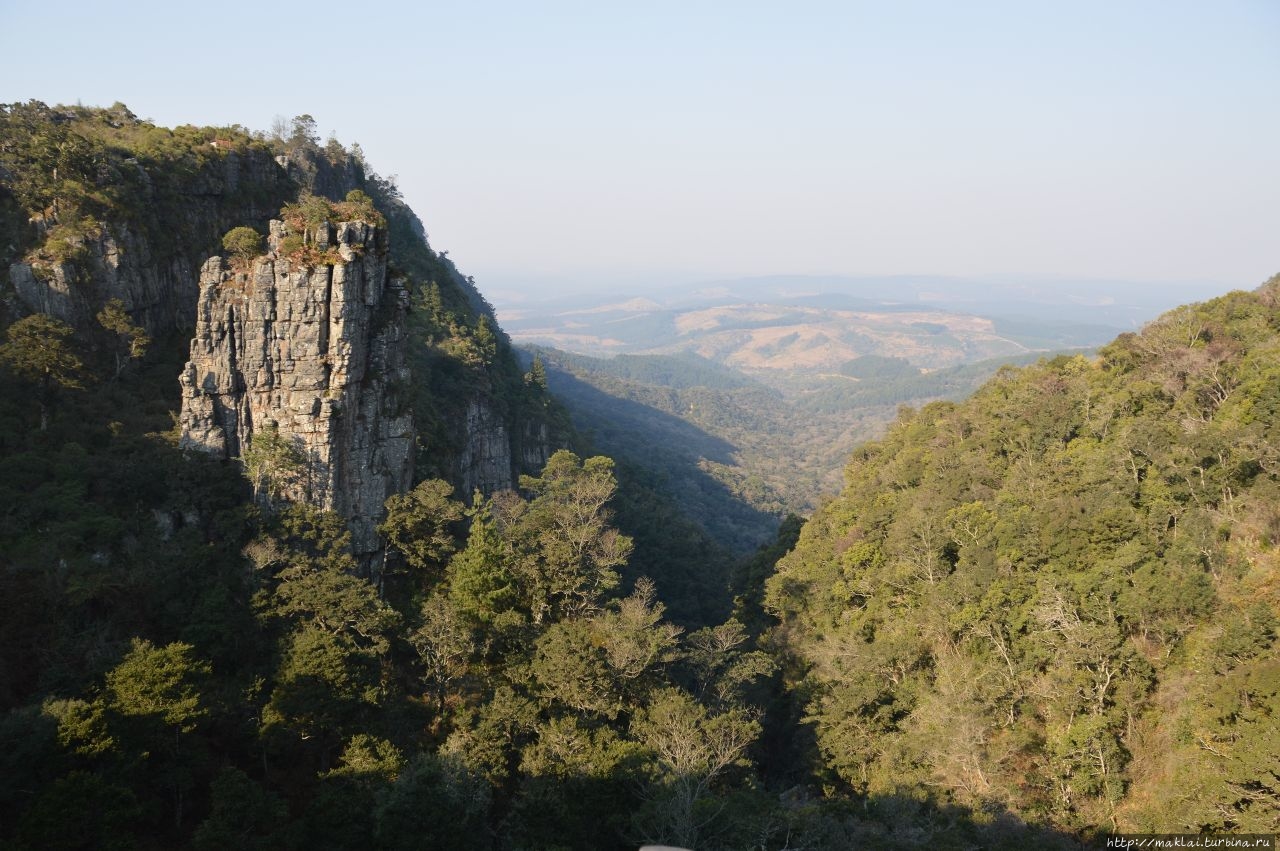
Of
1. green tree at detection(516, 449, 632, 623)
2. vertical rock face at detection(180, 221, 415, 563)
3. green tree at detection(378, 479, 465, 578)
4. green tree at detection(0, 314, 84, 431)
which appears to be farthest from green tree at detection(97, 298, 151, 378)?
green tree at detection(516, 449, 632, 623)

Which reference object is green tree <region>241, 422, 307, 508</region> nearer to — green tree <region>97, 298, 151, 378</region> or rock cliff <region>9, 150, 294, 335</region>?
green tree <region>97, 298, 151, 378</region>

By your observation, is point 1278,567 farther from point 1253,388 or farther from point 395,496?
point 395,496

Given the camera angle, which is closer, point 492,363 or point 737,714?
point 737,714

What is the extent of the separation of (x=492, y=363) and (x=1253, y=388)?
4329cm

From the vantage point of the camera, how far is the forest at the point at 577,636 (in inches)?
600

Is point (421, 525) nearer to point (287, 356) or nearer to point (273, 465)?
point (273, 465)

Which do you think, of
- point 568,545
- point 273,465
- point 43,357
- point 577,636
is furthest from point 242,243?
point 577,636

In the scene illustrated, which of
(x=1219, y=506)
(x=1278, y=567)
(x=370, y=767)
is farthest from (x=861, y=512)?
(x=370, y=767)

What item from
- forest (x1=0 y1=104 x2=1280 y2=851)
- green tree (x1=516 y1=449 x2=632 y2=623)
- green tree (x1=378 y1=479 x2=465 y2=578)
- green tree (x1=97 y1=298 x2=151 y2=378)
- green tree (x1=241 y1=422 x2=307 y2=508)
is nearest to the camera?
forest (x1=0 y1=104 x2=1280 y2=851)

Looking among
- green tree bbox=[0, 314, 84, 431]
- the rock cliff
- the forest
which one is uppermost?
the rock cliff

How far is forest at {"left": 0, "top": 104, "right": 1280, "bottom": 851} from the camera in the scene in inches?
600

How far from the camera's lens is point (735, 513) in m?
92.2

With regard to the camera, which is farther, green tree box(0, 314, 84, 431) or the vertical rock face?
the vertical rock face

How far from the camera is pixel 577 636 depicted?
68.7 feet
